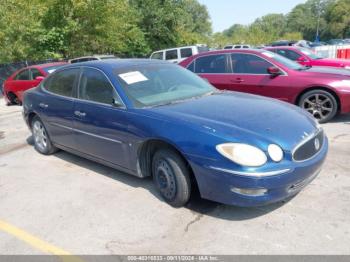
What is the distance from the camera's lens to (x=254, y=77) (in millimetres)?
7199

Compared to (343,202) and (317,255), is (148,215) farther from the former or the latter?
(343,202)

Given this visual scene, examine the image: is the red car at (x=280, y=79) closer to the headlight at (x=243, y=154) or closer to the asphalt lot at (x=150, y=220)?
the asphalt lot at (x=150, y=220)

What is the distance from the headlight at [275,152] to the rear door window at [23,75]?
31.9 ft

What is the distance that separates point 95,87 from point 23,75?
7.97m

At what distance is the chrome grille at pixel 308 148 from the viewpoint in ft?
10.6

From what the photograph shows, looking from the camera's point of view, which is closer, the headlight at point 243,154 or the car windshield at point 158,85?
the headlight at point 243,154

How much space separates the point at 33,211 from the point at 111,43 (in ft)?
59.2

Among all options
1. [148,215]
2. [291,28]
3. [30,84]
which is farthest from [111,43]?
[291,28]

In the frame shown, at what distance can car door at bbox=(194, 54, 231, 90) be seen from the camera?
24.8 ft

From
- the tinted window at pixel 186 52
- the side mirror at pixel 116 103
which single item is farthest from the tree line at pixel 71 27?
the side mirror at pixel 116 103

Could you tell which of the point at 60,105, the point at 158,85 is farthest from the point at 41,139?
the point at 158,85

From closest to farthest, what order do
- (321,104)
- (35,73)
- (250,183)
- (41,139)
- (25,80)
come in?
(250,183)
(41,139)
(321,104)
(35,73)
(25,80)

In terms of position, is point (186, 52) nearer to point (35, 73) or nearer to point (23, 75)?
point (23, 75)

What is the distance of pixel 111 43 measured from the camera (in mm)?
20797
